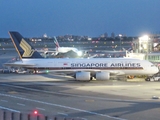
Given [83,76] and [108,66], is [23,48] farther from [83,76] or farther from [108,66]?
[108,66]

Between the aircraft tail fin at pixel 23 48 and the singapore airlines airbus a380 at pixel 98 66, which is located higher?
the aircraft tail fin at pixel 23 48

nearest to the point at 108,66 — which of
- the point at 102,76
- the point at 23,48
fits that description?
the point at 102,76

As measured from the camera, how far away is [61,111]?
27969 mm

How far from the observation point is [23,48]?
58125 mm

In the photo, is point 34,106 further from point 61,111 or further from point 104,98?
point 104,98

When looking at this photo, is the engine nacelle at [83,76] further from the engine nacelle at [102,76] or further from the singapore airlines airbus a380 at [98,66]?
the engine nacelle at [102,76]

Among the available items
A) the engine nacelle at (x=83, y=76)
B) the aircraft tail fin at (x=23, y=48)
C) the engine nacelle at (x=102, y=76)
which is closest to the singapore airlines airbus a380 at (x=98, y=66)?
the engine nacelle at (x=102, y=76)

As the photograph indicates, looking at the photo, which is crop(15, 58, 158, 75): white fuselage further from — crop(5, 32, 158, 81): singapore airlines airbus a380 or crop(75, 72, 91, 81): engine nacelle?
crop(75, 72, 91, 81): engine nacelle

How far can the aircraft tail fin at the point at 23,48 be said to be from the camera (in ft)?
187

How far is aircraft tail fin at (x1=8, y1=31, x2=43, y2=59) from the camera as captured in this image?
5712 cm

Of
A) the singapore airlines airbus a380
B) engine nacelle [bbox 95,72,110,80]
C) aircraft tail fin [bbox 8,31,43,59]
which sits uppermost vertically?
aircraft tail fin [bbox 8,31,43,59]

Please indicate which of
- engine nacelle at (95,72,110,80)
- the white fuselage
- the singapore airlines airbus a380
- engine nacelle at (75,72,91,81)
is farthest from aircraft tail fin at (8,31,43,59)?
engine nacelle at (95,72,110,80)

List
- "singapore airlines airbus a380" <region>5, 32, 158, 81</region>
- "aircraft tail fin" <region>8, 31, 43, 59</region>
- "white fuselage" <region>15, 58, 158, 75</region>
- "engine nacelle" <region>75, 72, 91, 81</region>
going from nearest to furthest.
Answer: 1. "engine nacelle" <region>75, 72, 91, 81</region>
2. "singapore airlines airbus a380" <region>5, 32, 158, 81</region>
3. "white fuselage" <region>15, 58, 158, 75</region>
4. "aircraft tail fin" <region>8, 31, 43, 59</region>

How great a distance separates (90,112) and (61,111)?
230 cm
